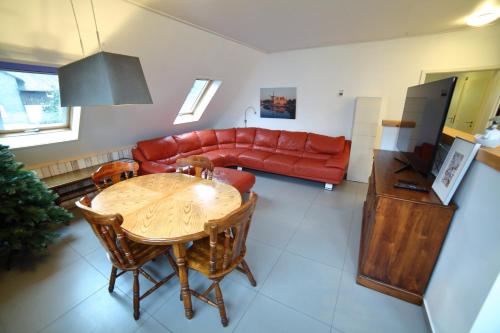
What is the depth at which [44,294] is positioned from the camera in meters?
1.69

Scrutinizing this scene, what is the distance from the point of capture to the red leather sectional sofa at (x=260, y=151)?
3.55m

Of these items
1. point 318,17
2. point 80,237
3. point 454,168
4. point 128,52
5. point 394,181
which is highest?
point 318,17

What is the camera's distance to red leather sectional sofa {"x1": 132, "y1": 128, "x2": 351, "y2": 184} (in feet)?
11.6

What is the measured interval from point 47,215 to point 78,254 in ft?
1.63

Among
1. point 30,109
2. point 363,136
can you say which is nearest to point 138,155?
point 30,109

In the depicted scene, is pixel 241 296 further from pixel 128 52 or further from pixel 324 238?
pixel 128 52

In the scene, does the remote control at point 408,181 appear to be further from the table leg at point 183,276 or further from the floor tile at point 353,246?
the table leg at point 183,276

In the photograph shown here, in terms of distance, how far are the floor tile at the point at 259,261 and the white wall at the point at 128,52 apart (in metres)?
2.67

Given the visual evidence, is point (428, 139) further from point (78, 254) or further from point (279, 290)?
point (78, 254)

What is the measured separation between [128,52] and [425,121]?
3.16 meters

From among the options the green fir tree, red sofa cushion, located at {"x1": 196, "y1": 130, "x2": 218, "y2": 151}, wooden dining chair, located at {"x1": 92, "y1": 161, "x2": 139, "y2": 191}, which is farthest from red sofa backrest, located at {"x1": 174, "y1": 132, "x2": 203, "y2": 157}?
the green fir tree

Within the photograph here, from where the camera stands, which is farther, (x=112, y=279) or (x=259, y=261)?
(x=259, y=261)

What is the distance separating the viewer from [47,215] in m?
1.98

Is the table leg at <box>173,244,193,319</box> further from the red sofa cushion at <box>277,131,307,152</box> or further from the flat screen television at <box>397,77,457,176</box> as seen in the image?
the red sofa cushion at <box>277,131,307,152</box>
